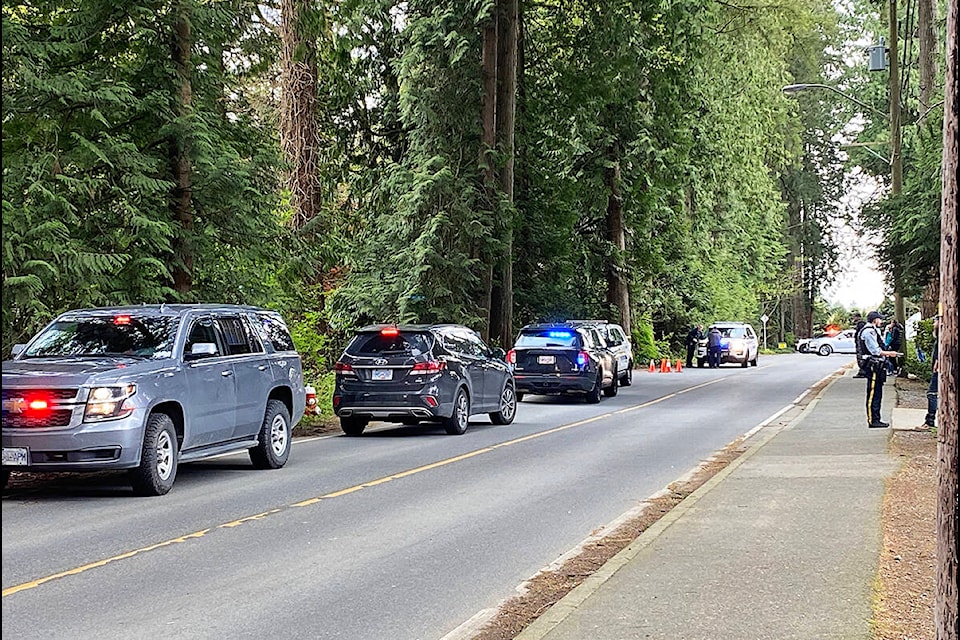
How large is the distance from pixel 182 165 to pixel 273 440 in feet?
21.7

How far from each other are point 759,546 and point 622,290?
39.0 m

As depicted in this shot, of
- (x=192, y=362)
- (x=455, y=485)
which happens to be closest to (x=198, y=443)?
(x=192, y=362)

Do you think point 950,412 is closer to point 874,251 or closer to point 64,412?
point 64,412

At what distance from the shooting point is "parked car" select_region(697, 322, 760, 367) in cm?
5238

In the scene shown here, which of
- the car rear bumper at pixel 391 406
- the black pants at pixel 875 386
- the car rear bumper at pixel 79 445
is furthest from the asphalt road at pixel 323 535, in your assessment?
the black pants at pixel 875 386

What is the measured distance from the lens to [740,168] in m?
55.7

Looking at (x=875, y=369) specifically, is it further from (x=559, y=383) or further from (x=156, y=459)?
(x=156, y=459)

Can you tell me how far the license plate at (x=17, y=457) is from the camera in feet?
38.6

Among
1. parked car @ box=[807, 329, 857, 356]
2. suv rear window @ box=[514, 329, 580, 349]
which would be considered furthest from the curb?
parked car @ box=[807, 329, 857, 356]

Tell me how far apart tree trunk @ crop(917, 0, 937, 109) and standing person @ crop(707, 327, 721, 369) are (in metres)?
18.4

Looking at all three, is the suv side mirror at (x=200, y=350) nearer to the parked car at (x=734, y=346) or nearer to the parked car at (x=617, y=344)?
the parked car at (x=617, y=344)

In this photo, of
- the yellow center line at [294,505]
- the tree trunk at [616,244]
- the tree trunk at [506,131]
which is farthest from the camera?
the tree trunk at [616,244]

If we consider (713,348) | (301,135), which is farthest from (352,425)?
(713,348)

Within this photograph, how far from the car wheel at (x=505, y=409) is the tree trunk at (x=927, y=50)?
1814 centimetres
